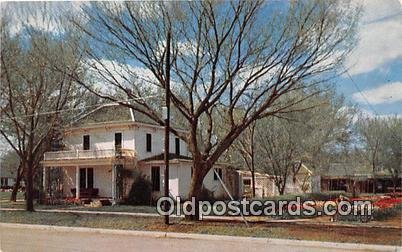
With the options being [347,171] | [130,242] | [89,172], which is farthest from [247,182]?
[89,172]

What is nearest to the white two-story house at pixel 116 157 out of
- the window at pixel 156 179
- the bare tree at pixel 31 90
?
the window at pixel 156 179

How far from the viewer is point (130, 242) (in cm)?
1105

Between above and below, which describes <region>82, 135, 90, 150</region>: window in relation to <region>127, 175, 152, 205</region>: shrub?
above

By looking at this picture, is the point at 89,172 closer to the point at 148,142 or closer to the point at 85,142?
the point at 85,142

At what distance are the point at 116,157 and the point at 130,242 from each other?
5.69 feet

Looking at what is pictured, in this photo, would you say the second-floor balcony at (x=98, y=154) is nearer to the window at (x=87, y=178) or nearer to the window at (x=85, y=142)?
the window at (x=85, y=142)

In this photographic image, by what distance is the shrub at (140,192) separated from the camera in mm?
12000

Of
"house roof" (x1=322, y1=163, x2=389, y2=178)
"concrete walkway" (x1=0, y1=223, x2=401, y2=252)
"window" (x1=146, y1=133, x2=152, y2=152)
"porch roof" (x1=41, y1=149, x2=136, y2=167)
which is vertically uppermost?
"window" (x1=146, y1=133, x2=152, y2=152)

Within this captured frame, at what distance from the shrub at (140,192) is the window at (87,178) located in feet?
2.91

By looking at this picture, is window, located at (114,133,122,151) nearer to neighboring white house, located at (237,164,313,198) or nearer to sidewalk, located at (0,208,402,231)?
sidewalk, located at (0,208,402,231)

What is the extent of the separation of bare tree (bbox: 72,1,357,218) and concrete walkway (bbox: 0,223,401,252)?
1.23m

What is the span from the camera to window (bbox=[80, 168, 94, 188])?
12219mm

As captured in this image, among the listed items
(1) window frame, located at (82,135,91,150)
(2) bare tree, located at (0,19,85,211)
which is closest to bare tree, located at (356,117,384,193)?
(1) window frame, located at (82,135,91,150)

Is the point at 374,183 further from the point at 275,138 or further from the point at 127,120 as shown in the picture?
the point at 127,120
